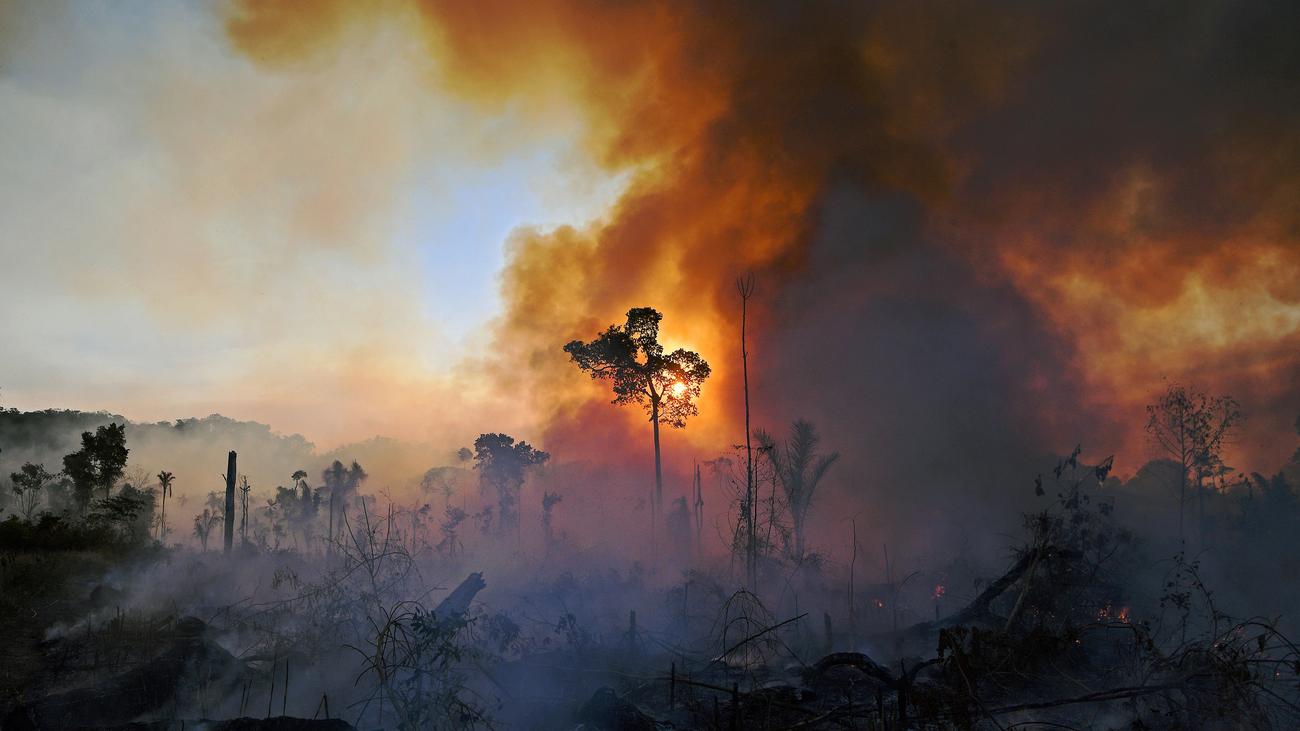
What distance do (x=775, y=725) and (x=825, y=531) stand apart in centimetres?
4525

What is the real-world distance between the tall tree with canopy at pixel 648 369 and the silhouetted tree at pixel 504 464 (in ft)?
48.7

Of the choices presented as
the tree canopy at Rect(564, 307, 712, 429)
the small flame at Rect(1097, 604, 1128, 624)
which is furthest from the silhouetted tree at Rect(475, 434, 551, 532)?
the small flame at Rect(1097, 604, 1128, 624)

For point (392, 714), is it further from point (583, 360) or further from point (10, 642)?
point (583, 360)

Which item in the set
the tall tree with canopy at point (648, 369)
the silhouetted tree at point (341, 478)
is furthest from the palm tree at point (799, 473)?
the silhouetted tree at point (341, 478)

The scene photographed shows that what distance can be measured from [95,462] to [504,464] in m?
27.5

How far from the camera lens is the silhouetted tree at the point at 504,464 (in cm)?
5481

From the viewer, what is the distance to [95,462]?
44.4 metres

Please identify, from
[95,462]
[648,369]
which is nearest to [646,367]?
[648,369]

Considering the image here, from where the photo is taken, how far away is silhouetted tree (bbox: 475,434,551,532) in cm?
5481

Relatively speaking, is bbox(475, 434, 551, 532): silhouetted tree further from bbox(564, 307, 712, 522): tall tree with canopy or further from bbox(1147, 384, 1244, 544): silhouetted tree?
bbox(1147, 384, 1244, 544): silhouetted tree

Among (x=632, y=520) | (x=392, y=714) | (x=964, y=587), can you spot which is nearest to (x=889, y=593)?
(x=964, y=587)

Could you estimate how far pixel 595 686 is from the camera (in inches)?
575

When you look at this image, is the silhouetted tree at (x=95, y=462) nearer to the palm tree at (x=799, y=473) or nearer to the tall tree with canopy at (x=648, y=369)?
the tall tree with canopy at (x=648, y=369)

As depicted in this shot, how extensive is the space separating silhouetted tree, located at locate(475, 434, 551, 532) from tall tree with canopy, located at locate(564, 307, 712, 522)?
14.9 m
